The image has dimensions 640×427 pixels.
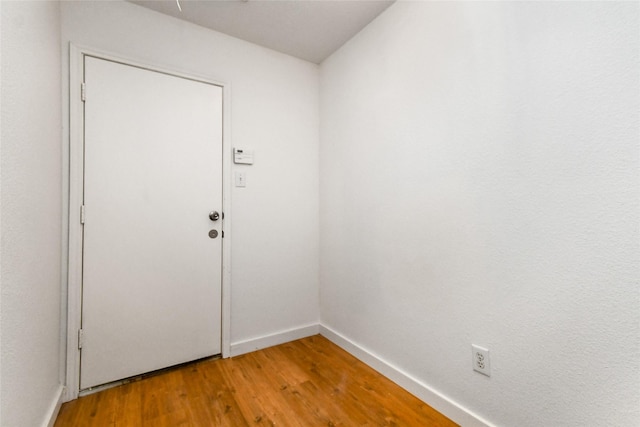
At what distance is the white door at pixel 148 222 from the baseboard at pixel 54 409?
0.11 m

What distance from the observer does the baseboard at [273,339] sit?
215 cm

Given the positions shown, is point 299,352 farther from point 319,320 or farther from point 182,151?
point 182,151

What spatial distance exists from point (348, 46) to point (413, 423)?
2496 millimetres

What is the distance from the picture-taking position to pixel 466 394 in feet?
4.63

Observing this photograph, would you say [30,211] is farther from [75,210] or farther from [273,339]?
[273,339]

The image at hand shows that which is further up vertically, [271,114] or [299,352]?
[271,114]

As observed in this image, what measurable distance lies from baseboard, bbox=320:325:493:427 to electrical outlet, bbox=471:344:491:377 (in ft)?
0.74

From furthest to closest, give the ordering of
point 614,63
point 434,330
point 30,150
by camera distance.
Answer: point 434,330 < point 30,150 < point 614,63

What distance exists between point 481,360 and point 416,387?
0.47 m

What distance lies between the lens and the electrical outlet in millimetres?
1329

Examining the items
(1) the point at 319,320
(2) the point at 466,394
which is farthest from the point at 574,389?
(1) the point at 319,320

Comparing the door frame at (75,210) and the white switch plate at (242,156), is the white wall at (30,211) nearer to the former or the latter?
the door frame at (75,210)

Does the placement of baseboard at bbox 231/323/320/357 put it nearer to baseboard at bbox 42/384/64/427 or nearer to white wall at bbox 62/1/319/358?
white wall at bbox 62/1/319/358

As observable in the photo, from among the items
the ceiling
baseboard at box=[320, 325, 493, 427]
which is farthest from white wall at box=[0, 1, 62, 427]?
baseboard at box=[320, 325, 493, 427]
